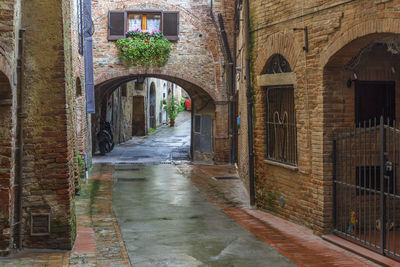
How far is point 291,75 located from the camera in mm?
9234

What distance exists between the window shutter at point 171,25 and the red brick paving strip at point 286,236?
693cm

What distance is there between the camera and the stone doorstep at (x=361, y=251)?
6684 millimetres

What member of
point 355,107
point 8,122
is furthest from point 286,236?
point 8,122

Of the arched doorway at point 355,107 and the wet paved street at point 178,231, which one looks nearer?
the wet paved street at point 178,231

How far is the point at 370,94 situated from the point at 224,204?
391cm

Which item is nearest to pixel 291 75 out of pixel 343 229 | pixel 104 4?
pixel 343 229

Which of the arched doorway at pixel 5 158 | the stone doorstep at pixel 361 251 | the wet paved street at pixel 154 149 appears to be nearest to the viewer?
the arched doorway at pixel 5 158

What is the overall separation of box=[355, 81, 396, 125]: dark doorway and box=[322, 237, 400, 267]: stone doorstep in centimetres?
190

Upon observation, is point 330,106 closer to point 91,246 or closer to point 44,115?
point 91,246

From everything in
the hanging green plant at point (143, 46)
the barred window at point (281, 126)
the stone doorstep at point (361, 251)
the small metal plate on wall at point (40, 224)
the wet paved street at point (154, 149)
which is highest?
the hanging green plant at point (143, 46)

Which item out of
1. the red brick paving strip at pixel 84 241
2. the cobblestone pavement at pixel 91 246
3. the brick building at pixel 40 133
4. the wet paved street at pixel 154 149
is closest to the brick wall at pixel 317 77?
the cobblestone pavement at pixel 91 246

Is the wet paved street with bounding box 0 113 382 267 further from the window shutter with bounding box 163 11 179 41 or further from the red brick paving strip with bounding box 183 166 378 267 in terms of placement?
the window shutter with bounding box 163 11 179 41

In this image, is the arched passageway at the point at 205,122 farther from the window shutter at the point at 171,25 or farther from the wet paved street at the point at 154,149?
the window shutter at the point at 171,25

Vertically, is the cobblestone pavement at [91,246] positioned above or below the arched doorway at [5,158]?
below
